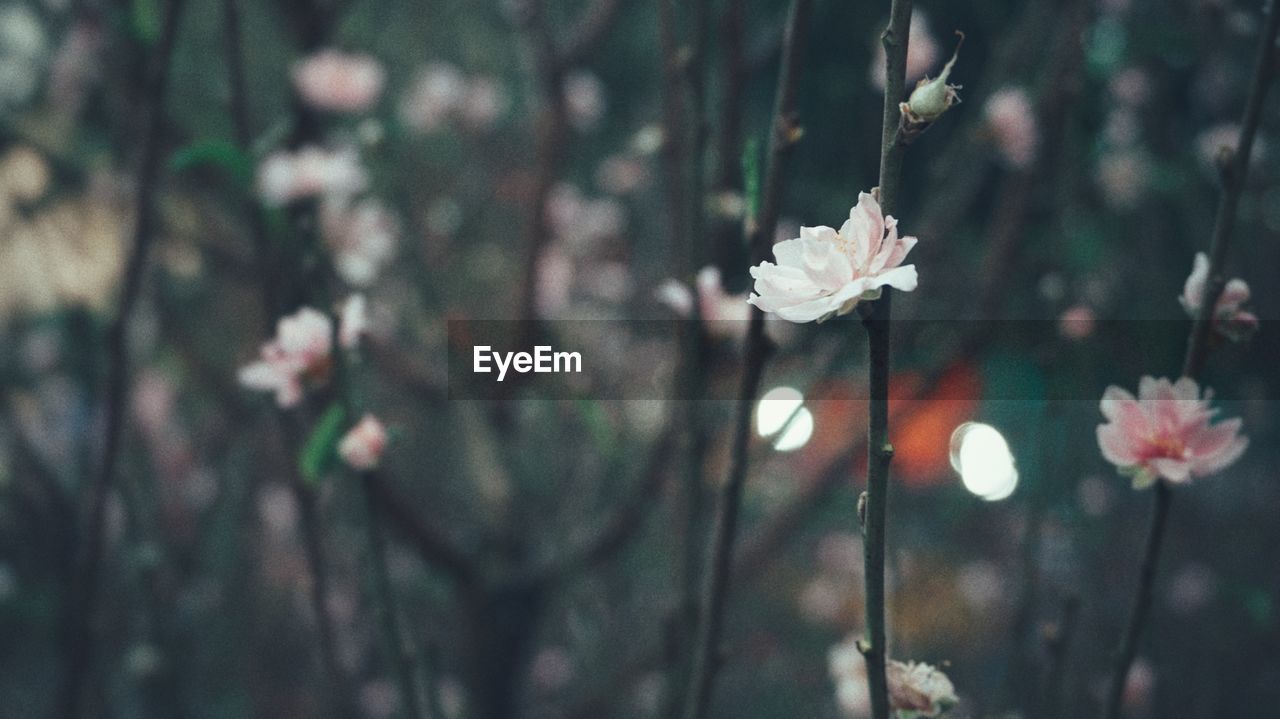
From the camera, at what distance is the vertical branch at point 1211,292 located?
54cm

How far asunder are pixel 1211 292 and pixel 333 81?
1.22m

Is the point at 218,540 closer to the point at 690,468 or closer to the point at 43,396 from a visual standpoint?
the point at 43,396

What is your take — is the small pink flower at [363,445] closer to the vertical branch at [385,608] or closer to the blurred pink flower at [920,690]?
the vertical branch at [385,608]

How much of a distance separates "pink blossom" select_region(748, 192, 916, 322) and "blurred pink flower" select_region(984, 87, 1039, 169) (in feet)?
2.98

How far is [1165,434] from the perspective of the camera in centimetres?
55

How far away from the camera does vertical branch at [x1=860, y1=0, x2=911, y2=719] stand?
0.42 m

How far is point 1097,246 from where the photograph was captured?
A: 69.1 inches

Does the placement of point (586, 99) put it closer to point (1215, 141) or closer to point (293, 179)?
point (1215, 141)

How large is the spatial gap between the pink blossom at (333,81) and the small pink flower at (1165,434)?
3.61ft

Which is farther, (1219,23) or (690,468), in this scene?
(1219,23)

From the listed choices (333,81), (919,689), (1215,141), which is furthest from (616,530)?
(1215,141)

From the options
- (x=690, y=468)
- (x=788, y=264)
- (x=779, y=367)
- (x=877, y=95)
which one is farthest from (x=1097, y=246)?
(x=788, y=264)

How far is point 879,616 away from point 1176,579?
7.08 ft

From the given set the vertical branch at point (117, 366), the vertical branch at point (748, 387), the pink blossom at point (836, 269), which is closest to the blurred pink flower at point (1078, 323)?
the vertical branch at point (748, 387)
